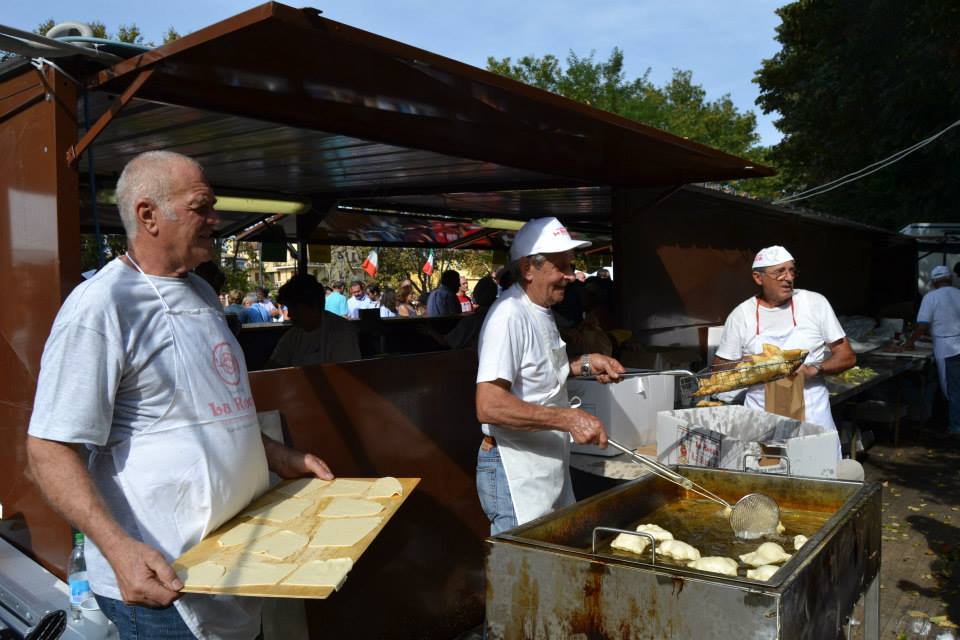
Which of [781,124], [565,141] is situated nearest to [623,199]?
[565,141]

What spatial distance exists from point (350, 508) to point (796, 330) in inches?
134

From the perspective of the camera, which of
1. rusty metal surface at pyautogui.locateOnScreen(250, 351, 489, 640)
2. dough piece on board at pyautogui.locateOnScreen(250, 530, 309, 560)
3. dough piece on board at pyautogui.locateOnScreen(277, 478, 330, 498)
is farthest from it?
rusty metal surface at pyautogui.locateOnScreen(250, 351, 489, 640)

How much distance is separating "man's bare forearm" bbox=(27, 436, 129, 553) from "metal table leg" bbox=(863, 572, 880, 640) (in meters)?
2.81

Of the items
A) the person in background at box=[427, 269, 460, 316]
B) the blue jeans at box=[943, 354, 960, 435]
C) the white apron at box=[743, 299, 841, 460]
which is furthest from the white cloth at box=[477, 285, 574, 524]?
the blue jeans at box=[943, 354, 960, 435]

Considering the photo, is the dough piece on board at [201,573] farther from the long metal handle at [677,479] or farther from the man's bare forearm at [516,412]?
the long metal handle at [677,479]

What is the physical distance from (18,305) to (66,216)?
518 mm

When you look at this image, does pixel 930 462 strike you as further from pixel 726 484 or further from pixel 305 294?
pixel 305 294

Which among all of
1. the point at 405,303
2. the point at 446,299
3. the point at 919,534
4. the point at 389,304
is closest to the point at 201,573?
the point at 919,534

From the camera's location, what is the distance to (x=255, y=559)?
6.31ft

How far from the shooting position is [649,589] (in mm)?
2117

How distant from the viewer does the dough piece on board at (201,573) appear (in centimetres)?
177

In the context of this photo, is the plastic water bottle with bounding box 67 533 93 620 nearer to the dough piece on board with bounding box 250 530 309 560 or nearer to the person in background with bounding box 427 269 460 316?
the dough piece on board with bounding box 250 530 309 560

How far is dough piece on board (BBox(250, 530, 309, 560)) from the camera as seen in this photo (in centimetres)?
198

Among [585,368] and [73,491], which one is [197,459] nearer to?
[73,491]
